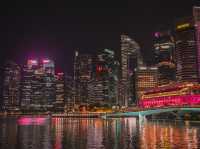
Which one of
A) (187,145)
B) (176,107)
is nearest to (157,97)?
(176,107)

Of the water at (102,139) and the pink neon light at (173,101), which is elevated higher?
the pink neon light at (173,101)

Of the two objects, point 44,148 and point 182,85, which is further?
point 182,85

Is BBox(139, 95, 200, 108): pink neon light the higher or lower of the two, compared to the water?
higher

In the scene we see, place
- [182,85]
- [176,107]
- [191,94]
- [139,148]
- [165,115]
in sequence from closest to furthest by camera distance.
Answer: [139,148] → [176,107] → [191,94] → [182,85] → [165,115]

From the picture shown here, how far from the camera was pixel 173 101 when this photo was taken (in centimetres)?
15625

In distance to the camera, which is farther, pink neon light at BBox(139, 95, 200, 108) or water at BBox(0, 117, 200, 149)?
pink neon light at BBox(139, 95, 200, 108)

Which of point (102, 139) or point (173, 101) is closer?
point (102, 139)

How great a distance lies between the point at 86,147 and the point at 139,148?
7.08 m

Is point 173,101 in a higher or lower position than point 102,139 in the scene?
higher

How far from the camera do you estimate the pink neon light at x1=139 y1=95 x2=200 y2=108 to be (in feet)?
465

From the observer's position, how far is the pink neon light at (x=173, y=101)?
141625 mm

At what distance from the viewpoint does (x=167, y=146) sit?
164 feet

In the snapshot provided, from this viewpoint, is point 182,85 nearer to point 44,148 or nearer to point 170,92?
point 170,92

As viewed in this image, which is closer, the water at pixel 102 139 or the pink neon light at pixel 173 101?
the water at pixel 102 139
